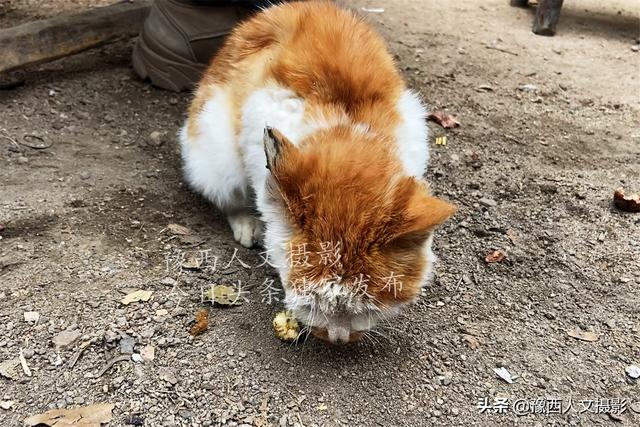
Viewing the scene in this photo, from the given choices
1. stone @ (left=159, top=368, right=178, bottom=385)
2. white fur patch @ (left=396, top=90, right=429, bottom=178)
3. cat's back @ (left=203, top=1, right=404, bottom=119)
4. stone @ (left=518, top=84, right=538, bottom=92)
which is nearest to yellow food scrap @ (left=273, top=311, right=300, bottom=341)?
stone @ (left=159, top=368, right=178, bottom=385)

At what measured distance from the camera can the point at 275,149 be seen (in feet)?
7.04

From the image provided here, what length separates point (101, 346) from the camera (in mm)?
2566

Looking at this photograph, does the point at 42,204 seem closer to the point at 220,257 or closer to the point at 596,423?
the point at 220,257

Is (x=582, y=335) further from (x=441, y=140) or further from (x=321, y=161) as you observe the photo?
(x=441, y=140)

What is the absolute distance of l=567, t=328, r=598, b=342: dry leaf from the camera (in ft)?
9.34

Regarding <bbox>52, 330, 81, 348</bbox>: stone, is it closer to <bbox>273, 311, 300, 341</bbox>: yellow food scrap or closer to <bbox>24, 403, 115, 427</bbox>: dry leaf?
<bbox>24, 403, 115, 427</bbox>: dry leaf

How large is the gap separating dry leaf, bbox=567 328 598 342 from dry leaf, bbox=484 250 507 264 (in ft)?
1.98

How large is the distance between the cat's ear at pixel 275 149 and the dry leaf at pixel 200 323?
998 mm

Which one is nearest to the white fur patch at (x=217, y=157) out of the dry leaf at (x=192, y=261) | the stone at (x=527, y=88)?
the dry leaf at (x=192, y=261)

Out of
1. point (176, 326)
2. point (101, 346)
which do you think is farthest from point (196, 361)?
point (101, 346)

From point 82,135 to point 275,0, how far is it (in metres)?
1.96

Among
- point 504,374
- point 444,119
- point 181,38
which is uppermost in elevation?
point 181,38

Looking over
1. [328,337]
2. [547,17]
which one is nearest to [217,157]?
[328,337]

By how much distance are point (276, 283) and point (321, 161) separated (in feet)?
3.58
